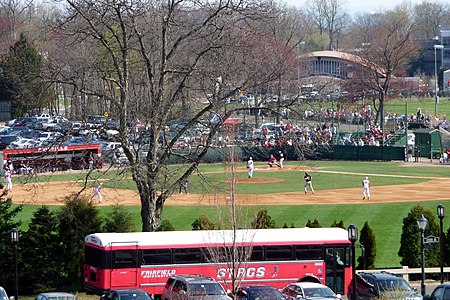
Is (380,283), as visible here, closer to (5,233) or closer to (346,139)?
(5,233)

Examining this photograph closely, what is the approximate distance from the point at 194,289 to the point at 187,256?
4665 mm

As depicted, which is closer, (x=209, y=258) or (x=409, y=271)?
(x=209, y=258)

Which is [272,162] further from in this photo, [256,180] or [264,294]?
[264,294]

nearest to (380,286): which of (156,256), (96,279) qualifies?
(156,256)

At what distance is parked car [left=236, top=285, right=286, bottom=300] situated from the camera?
28.3 metres

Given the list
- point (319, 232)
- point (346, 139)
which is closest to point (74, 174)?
point (346, 139)

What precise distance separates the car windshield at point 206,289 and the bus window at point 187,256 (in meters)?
4.35

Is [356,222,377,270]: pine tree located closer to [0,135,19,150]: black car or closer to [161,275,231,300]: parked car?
[161,275,231,300]: parked car

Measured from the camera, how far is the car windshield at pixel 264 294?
92.8ft

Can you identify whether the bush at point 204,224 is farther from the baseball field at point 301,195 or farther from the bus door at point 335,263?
the bus door at point 335,263

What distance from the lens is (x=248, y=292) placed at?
28641 mm

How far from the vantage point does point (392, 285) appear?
29.8 metres

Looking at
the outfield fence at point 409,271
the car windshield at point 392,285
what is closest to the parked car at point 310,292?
the car windshield at point 392,285

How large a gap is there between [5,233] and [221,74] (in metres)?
10.8
